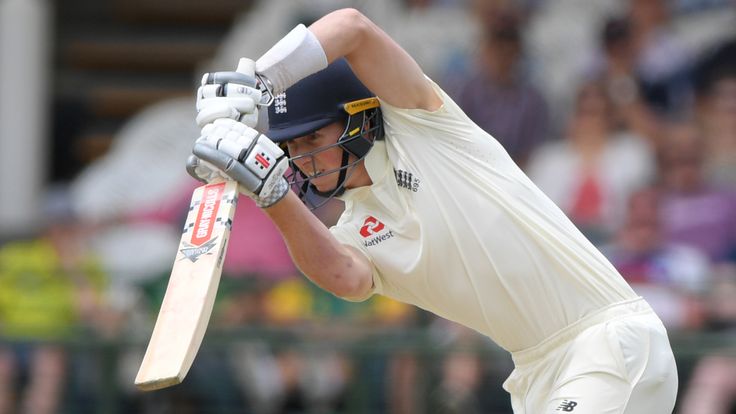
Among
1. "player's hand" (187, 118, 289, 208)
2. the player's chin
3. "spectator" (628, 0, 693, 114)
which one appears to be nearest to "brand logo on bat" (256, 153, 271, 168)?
"player's hand" (187, 118, 289, 208)

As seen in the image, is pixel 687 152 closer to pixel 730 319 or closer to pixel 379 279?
pixel 730 319

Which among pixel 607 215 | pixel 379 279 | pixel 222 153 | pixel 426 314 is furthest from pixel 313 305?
pixel 222 153

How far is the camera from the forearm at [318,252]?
3902mm

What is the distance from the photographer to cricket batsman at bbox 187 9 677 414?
4082mm

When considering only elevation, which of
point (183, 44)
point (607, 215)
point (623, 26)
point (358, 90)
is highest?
point (358, 90)

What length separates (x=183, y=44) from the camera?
12133 mm

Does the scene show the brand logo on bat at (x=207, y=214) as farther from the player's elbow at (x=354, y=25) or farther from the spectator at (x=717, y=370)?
the spectator at (x=717, y=370)

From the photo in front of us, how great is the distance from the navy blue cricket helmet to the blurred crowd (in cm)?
329

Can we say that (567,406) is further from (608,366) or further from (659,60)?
(659,60)

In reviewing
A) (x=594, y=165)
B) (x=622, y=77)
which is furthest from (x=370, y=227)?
(x=622, y=77)

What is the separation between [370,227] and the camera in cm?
433

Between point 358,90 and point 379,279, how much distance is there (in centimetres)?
62

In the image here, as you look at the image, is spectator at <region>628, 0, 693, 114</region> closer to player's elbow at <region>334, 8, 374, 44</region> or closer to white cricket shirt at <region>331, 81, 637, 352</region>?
white cricket shirt at <region>331, 81, 637, 352</region>

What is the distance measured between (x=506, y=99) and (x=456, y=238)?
15.3 feet
